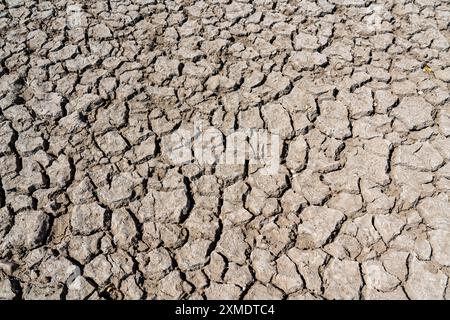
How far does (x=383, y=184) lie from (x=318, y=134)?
0.45 meters

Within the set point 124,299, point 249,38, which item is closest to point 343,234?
point 124,299

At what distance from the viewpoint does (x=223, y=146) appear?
91.5 inches

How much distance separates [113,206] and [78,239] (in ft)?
0.74

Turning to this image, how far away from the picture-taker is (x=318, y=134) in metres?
2.35

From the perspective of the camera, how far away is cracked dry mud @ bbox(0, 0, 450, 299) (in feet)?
6.02

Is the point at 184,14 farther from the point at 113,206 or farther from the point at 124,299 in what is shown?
the point at 124,299

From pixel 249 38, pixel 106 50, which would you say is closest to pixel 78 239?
pixel 106 50

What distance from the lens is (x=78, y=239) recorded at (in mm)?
1941

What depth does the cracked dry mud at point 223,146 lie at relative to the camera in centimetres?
184

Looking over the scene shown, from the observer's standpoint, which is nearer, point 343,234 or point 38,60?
point 343,234
